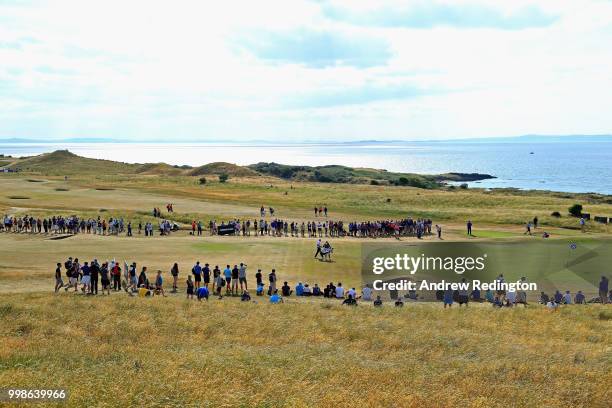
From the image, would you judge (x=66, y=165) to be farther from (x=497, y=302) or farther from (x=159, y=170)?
(x=497, y=302)

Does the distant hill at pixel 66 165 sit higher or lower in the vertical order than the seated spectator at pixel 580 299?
higher

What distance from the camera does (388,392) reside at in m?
13.9

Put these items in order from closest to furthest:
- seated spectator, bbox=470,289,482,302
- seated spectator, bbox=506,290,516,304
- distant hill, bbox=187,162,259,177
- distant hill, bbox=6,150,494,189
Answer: seated spectator, bbox=506,290,516,304, seated spectator, bbox=470,289,482,302, distant hill, bbox=6,150,494,189, distant hill, bbox=187,162,259,177

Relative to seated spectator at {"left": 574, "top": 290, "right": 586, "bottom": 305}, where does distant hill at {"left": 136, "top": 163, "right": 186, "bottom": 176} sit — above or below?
above

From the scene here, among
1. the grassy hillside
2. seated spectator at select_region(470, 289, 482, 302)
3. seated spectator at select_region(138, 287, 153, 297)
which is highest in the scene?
the grassy hillside

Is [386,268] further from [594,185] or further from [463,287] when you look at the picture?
[594,185]

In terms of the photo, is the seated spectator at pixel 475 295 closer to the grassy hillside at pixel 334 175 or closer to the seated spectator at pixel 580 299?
the seated spectator at pixel 580 299


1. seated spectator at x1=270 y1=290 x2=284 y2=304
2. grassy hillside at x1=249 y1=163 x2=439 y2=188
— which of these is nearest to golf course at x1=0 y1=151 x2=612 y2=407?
seated spectator at x1=270 y1=290 x2=284 y2=304

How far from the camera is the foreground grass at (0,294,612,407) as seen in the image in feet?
44.3

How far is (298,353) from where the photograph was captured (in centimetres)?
1823

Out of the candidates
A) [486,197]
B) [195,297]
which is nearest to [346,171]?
[486,197]

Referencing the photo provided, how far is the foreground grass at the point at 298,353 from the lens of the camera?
44.3 ft

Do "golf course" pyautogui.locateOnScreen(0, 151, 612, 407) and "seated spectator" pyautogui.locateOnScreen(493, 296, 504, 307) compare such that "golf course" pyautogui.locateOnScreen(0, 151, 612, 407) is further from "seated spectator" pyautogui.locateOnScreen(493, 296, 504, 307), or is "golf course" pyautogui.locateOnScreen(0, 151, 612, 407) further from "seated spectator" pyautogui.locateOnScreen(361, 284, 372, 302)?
"seated spectator" pyautogui.locateOnScreen(361, 284, 372, 302)

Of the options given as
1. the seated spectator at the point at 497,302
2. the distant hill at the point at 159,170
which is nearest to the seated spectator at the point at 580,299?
the seated spectator at the point at 497,302
